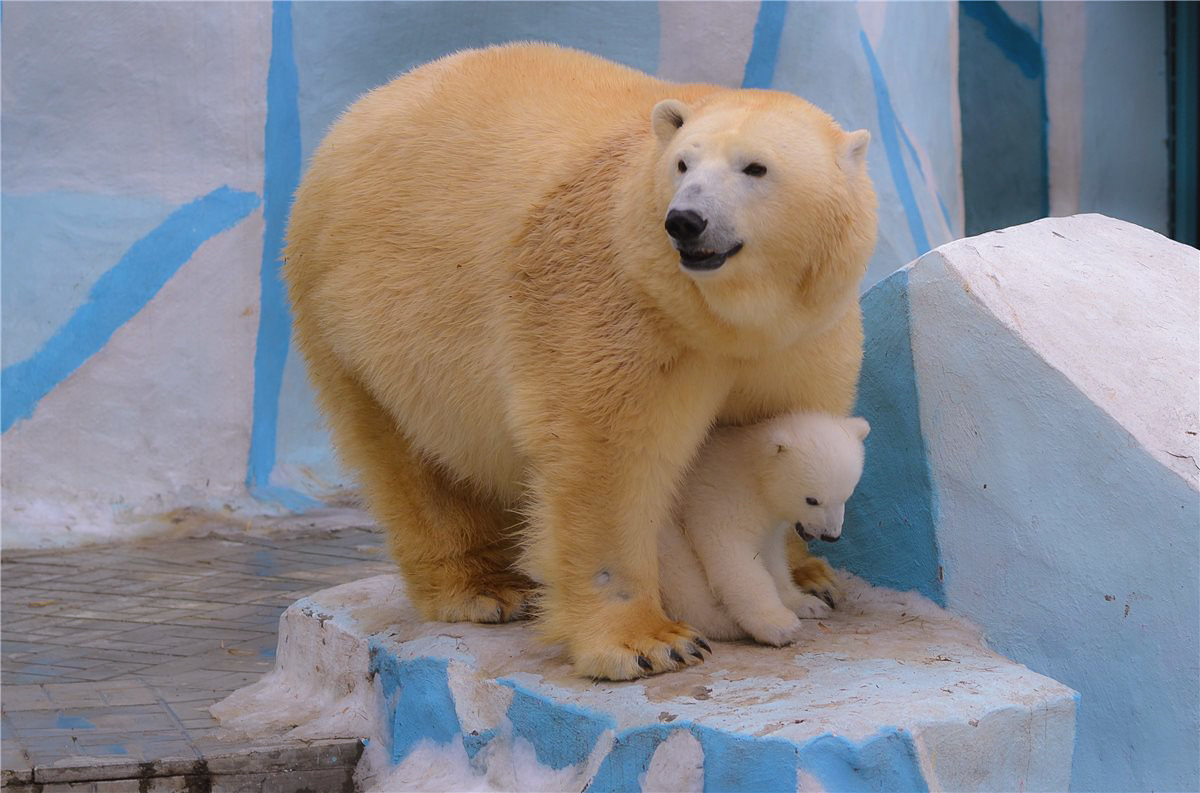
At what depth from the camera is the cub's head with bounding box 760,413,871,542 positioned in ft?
10.0

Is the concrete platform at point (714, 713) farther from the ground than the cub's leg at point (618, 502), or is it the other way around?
the cub's leg at point (618, 502)

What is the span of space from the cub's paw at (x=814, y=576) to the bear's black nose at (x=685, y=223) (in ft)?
4.05

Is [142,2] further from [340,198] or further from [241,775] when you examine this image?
[241,775]

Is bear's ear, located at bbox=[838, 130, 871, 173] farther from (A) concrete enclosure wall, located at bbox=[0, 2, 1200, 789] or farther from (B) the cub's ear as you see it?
(A) concrete enclosure wall, located at bbox=[0, 2, 1200, 789]

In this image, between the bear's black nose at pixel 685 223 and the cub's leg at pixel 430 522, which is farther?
the cub's leg at pixel 430 522

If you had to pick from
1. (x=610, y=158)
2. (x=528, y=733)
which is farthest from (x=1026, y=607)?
(x=610, y=158)

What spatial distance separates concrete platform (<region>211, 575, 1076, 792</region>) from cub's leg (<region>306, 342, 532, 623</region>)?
11 centimetres

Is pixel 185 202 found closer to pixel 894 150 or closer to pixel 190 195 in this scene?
pixel 190 195

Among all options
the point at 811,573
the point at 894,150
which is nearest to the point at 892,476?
the point at 811,573

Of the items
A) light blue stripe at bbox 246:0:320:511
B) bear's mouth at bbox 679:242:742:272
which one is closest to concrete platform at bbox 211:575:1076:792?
bear's mouth at bbox 679:242:742:272

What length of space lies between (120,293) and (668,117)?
4.96 metres

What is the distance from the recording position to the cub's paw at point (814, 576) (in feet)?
11.7

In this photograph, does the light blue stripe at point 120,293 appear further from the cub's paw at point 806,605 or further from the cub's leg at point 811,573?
the cub's paw at point 806,605

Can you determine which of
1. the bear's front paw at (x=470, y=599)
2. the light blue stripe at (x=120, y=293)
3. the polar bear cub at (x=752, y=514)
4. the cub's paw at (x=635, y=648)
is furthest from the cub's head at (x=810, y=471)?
the light blue stripe at (x=120, y=293)
